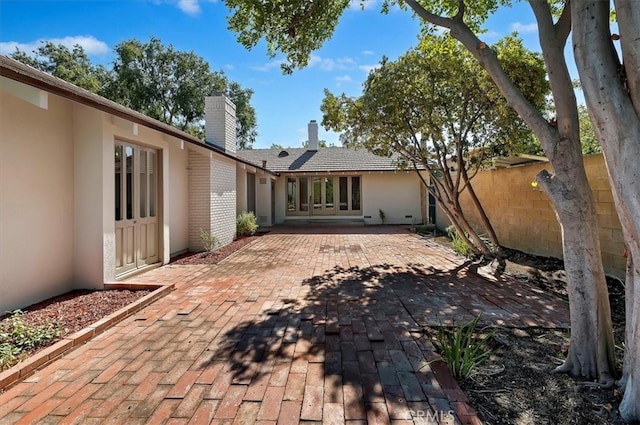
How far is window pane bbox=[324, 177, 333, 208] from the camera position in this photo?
65.1 ft

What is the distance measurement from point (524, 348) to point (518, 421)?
1403 mm

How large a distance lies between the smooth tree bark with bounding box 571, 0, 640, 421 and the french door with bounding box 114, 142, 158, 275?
23.0 feet

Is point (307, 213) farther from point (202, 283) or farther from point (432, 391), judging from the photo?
point (432, 391)

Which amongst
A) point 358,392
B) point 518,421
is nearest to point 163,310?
point 358,392

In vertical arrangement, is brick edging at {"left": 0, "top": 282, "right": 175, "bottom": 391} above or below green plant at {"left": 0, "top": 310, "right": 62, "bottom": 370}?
below

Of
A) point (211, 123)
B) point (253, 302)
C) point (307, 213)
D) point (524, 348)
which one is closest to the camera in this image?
point (524, 348)

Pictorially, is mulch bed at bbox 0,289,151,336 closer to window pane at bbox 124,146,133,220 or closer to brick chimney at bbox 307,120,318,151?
window pane at bbox 124,146,133,220

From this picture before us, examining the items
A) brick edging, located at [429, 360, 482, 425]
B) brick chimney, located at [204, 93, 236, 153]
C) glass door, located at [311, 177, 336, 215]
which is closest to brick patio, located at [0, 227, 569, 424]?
brick edging, located at [429, 360, 482, 425]

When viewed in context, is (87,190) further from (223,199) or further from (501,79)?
(501,79)

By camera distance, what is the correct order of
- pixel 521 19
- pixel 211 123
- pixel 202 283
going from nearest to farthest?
pixel 202 283
pixel 521 19
pixel 211 123

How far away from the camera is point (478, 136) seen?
8.30m

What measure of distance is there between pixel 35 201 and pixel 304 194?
621 inches

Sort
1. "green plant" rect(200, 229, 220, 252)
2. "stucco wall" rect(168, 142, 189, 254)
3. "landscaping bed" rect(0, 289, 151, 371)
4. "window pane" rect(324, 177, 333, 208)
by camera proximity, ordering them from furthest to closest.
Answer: "window pane" rect(324, 177, 333, 208), "green plant" rect(200, 229, 220, 252), "stucco wall" rect(168, 142, 189, 254), "landscaping bed" rect(0, 289, 151, 371)

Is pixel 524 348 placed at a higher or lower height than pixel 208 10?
lower
